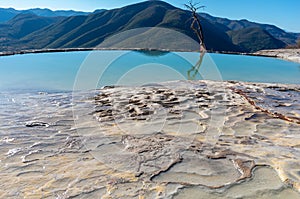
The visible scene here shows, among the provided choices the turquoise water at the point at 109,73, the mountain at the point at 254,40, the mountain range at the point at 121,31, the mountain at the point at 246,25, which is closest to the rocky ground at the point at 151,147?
the turquoise water at the point at 109,73

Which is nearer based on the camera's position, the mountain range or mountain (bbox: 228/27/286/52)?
the mountain range

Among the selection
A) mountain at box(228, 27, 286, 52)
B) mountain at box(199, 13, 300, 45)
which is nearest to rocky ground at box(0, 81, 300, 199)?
mountain at box(228, 27, 286, 52)

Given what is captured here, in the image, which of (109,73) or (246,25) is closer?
(109,73)

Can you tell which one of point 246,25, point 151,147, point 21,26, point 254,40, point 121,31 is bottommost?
point 151,147

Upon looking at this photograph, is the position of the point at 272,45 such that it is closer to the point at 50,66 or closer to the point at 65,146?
the point at 50,66

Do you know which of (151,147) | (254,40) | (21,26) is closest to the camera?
(151,147)

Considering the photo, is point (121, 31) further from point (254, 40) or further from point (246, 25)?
point (246, 25)

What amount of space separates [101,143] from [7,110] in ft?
8.12

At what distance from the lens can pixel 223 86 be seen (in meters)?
6.96

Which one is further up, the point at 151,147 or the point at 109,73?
the point at 109,73

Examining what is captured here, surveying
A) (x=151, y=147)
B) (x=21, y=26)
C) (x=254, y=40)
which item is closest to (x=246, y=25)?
(x=254, y=40)

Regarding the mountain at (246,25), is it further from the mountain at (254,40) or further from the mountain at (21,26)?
the mountain at (21,26)

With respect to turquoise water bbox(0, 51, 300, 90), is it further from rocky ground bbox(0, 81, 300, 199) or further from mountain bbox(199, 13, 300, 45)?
mountain bbox(199, 13, 300, 45)

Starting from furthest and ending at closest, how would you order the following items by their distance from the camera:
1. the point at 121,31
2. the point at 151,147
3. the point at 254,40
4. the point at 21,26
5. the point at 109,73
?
the point at 21,26 < the point at 254,40 < the point at 121,31 < the point at 109,73 < the point at 151,147
